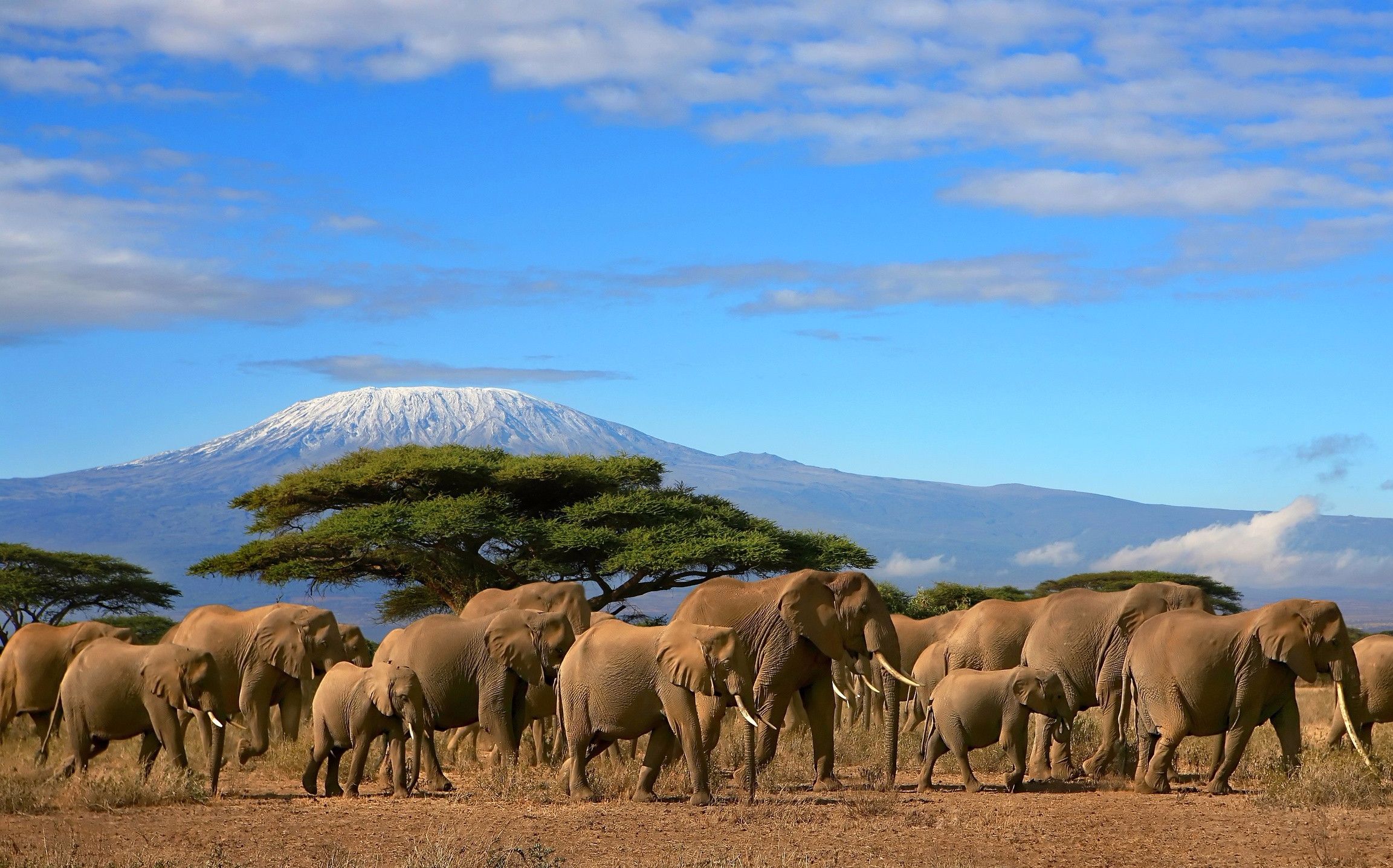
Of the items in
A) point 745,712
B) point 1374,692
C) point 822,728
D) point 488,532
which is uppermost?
point 488,532

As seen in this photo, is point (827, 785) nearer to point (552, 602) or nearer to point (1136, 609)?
point (1136, 609)

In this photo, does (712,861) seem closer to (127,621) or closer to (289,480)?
(289,480)

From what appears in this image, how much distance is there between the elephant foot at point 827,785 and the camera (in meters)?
16.1

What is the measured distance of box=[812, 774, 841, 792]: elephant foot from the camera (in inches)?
634

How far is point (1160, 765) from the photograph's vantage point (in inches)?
619

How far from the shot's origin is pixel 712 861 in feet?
37.5

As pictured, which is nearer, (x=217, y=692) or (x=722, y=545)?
(x=217, y=692)

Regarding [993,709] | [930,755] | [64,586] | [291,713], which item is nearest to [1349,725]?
[993,709]

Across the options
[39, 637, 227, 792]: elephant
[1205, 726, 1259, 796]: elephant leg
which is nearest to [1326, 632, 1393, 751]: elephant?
[1205, 726, 1259, 796]: elephant leg

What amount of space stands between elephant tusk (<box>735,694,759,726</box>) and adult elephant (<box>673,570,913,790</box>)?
1614 mm

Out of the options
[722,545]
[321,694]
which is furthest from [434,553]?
[321,694]

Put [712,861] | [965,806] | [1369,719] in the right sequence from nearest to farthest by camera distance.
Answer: [712,861], [965,806], [1369,719]

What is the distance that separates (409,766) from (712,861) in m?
7.69

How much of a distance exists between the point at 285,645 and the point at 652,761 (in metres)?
5.18
